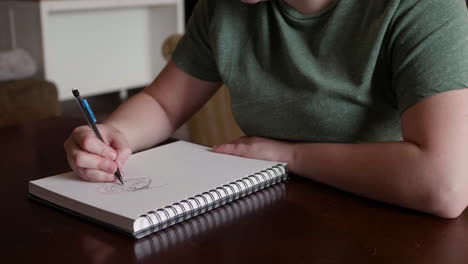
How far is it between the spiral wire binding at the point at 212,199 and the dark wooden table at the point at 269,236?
13mm

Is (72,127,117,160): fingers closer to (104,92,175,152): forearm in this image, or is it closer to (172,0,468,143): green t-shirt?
(104,92,175,152): forearm

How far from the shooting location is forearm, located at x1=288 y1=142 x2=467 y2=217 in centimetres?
84

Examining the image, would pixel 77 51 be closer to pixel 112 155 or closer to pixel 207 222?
pixel 112 155

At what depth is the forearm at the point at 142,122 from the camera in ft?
3.78

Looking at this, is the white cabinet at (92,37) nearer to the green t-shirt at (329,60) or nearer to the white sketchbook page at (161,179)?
the green t-shirt at (329,60)

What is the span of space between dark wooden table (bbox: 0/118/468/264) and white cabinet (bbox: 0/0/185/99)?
2.50 m

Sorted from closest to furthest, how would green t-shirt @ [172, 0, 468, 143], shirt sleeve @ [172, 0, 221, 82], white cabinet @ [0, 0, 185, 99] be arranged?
green t-shirt @ [172, 0, 468, 143]
shirt sleeve @ [172, 0, 221, 82]
white cabinet @ [0, 0, 185, 99]

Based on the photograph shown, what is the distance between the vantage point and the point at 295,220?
2.58 ft

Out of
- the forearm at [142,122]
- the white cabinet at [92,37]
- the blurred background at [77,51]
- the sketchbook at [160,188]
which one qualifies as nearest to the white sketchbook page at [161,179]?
the sketchbook at [160,188]

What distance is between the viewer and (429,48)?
90cm

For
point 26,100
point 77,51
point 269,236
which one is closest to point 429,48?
point 269,236

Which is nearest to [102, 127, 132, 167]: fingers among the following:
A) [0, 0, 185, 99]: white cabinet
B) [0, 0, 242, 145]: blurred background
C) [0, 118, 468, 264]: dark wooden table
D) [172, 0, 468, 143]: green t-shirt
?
[0, 118, 468, 264]: dark wooden table

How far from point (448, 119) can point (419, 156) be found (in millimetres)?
64

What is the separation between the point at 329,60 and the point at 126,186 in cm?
41
